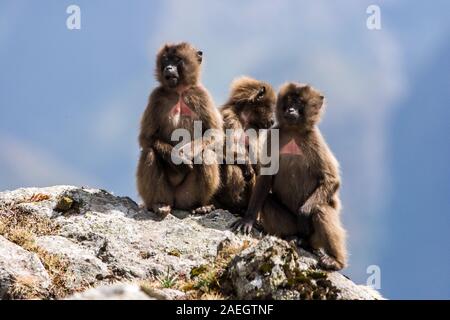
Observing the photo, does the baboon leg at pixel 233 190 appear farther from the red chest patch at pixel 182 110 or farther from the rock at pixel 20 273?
the rock at pixel 20 273

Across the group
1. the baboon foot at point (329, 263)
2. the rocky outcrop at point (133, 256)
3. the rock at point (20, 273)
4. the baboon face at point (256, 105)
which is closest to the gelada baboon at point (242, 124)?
the baboon face at point (256, 105)

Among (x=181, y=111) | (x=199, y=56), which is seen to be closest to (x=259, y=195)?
(x=181, y=111)

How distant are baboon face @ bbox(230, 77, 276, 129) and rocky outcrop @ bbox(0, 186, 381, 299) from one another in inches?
113

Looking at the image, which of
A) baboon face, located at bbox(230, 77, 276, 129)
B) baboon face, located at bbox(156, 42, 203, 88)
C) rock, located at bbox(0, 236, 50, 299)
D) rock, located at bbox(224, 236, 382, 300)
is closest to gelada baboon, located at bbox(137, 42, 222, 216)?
baboon face, located at bbox(156, 42, 203, 88)

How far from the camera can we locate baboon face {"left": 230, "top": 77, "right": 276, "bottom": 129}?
1731cm

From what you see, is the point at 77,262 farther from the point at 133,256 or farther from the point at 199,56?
the point at 199,56

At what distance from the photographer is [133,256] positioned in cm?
1316

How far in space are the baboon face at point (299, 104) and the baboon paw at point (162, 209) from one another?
2675 mm

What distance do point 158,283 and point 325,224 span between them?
3.22 m

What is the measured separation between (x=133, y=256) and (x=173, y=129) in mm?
3183

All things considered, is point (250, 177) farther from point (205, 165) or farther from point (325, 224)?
point (325, 224)

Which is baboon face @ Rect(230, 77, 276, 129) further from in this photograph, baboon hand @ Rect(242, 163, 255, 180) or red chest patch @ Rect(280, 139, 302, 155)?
red chest patch @ Rect(280, 139, 302, 155)

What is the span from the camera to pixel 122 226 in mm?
14070
